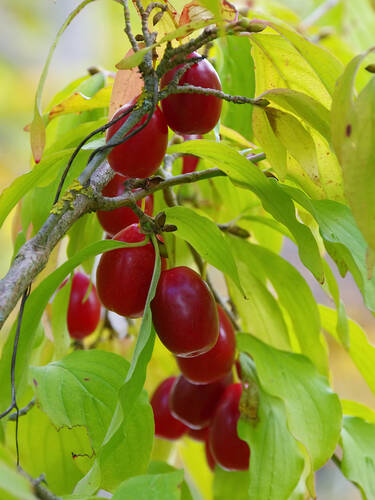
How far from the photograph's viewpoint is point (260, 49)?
0.62 m

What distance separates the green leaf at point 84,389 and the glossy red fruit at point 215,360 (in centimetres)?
8

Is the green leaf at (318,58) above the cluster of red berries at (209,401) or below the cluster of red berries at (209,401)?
above

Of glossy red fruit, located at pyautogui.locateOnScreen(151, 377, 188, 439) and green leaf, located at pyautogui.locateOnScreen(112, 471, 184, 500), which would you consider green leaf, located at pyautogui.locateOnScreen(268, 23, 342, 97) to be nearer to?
green leaf, located at pyautogui.locateOnScreen(112, 471, 184, 500)

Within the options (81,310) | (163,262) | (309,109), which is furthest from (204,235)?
(81,310)

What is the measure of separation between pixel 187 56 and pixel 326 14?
1.41m

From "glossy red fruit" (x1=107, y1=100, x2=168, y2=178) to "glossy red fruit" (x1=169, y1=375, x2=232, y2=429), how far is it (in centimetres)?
34

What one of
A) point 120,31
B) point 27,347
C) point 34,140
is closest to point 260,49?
point 34,140

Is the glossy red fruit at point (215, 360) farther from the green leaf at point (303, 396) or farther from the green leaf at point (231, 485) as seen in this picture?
the green leaf at point (231, 485)

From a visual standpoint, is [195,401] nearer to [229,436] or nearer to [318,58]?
[229,436]

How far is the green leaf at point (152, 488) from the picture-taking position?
464 mm

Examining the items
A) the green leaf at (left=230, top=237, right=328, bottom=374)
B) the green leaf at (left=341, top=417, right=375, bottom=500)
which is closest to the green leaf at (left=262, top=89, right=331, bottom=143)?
the green leaf at (left=230, top=237, right=328, bottom=374)

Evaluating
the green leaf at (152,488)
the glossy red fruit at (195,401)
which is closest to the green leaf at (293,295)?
the glossy red fruit at (195,401)

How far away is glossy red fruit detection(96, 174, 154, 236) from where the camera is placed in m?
0.64

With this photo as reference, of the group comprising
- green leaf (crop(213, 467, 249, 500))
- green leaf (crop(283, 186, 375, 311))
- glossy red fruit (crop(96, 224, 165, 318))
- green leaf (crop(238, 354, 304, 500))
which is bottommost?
green leaf (crop(213, 467, 249, 500))
